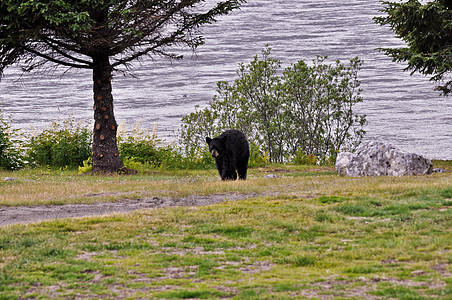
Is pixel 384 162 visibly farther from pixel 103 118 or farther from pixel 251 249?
pixel 251 249

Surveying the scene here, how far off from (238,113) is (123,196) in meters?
12.5

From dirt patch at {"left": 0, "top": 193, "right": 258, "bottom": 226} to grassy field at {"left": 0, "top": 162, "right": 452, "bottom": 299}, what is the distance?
1.45 ft

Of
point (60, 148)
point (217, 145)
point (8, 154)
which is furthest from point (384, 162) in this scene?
point (8, 154)

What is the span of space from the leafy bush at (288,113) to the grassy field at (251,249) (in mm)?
11839

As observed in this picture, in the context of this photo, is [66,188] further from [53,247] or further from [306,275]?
[306,275]

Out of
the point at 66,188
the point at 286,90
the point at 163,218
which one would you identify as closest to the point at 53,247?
the point at 163,218

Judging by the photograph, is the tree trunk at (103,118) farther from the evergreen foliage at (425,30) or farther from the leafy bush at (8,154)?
the evergreen foliage at (425,30)

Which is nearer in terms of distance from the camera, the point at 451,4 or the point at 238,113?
the point at 451,4

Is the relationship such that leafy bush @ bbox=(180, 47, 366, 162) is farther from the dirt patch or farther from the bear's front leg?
the dirt patch

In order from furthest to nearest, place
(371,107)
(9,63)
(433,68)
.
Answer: (371,107), (433,68), (9,63)

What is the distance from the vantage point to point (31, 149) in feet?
79.7

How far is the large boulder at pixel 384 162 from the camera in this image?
17.6 m

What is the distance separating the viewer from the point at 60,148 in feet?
78.0

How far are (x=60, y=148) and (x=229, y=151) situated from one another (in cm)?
1015
